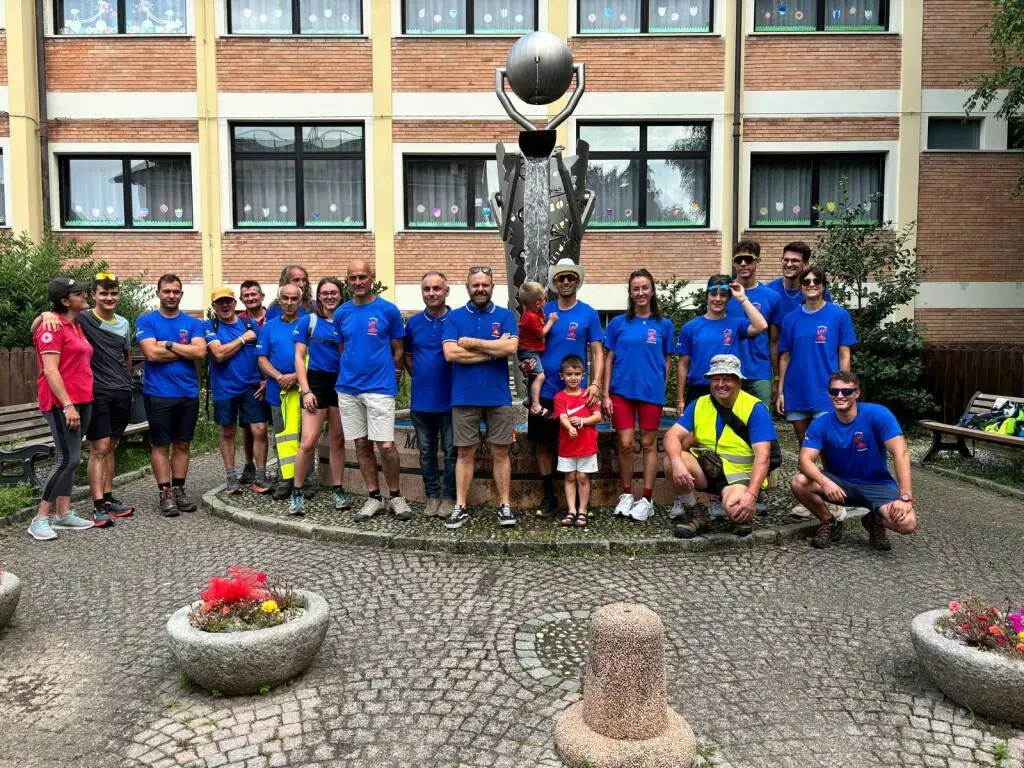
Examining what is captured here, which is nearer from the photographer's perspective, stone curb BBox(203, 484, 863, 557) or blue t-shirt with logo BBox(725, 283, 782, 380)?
stone curb BBox(203, 484, 863, 557)

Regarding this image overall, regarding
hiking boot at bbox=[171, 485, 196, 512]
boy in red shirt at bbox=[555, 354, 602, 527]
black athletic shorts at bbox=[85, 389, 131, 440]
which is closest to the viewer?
boy in red shirt at bbox=[555, 354, 602, 527]

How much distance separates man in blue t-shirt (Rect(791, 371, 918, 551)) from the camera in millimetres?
5000

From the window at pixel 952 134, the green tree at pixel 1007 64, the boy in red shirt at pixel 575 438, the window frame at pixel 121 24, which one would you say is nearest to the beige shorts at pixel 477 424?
the boy in red shirt at pixel 575 438

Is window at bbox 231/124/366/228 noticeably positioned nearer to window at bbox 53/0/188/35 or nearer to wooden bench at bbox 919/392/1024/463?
window at bbox 53/0/188/35

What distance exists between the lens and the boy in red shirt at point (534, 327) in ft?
19.2

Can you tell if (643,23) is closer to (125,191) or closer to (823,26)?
(823,26)

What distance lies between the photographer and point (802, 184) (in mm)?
15633

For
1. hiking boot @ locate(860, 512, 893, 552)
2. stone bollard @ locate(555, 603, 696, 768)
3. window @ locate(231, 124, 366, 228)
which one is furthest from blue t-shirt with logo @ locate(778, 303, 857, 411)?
window @ locate(231, 124, 366, 228)

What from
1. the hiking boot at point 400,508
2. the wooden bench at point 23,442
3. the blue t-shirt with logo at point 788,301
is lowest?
the hiking boot at point 400,508

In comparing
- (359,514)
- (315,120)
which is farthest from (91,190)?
(359,514)

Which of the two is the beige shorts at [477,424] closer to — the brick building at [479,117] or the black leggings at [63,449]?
the black leggings at [63,449]

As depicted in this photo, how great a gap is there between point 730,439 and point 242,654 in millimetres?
3426

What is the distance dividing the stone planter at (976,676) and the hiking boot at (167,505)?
5.60 m

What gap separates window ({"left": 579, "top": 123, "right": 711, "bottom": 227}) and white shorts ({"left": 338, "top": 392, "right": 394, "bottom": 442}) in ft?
34.8
